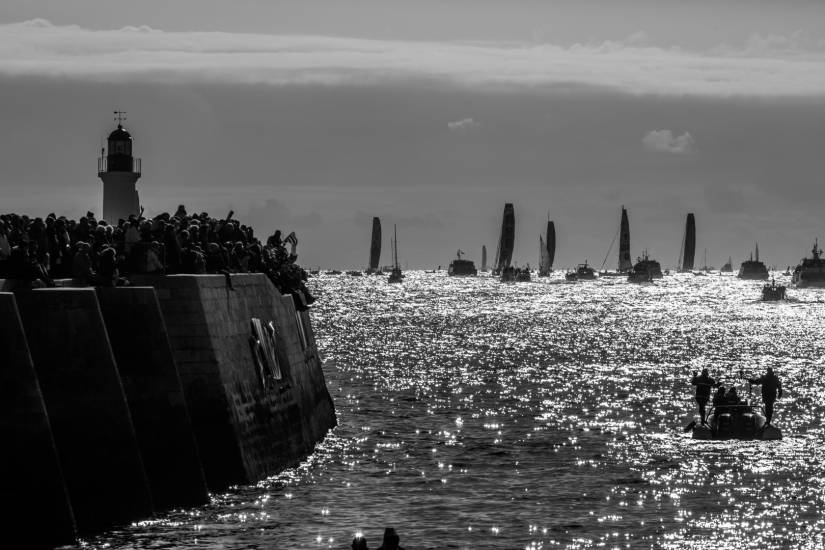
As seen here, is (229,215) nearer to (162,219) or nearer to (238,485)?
(162,219)

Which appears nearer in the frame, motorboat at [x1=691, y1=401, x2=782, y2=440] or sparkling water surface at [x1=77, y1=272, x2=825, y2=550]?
sparkling water surface at [x1=77, y1=272, x2=825, y2=550]

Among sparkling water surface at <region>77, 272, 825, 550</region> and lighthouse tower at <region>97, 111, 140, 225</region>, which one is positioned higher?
lighthouse tower at <region>97, 111, 140, 225</region>

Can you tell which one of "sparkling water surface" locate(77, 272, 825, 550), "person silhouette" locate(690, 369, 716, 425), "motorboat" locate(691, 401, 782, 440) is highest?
"person silhouette" locate(690, 369, 716, 425)

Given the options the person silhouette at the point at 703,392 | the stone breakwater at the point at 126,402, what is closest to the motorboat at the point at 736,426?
the person silhouette at the point at 703,392

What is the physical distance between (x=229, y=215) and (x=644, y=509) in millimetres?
16180

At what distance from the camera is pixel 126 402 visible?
3064cm

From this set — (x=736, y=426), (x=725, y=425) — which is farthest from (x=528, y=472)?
(x=736, y=426)

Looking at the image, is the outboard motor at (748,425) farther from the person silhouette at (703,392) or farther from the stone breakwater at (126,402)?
the stone breakwater at (126,402)

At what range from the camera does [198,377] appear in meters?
35.1

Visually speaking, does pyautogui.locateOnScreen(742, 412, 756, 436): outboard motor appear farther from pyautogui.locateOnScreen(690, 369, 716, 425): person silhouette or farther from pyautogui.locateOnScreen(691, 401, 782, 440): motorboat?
pyautogui.locateOnScreen(690, 369, 716, 425): person silhouette

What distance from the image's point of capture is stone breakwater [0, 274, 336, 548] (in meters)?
27.6

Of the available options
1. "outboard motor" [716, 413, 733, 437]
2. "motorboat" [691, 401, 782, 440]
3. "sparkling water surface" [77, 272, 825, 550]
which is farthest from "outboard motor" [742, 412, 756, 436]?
"sparkling water surface" [77, 272, 825, 550]

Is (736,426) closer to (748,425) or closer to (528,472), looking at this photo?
(748,425)

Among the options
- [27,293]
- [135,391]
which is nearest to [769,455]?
[135,391]
